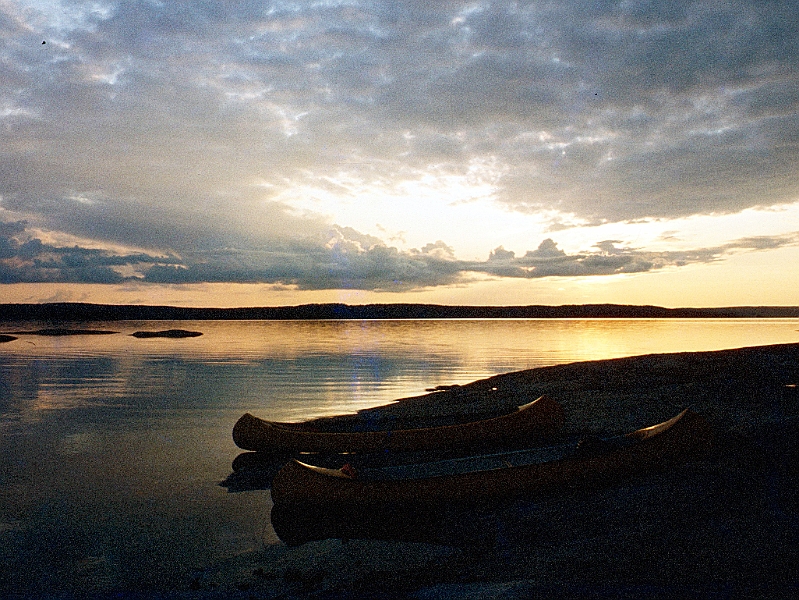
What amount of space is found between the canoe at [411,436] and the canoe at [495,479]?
14.0 ft

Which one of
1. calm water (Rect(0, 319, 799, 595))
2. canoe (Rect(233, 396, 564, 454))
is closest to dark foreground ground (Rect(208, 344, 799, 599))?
calm water (Rect(0, 319, 799, 595))

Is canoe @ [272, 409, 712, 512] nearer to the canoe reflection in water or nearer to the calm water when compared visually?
the canoe reflection in water

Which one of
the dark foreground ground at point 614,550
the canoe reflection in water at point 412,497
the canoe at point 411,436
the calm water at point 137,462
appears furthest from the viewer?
the canoe at point 411,436

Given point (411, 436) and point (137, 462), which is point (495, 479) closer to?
point (411, 436)

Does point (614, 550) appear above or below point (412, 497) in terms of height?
above

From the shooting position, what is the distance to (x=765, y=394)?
18.5 metres

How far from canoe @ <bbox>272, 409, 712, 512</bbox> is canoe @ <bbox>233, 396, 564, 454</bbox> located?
4280 millimetres

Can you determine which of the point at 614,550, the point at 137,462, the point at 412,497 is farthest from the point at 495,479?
the point at 137,462

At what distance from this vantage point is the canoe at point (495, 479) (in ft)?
31.1

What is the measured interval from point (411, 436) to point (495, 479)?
502 cm

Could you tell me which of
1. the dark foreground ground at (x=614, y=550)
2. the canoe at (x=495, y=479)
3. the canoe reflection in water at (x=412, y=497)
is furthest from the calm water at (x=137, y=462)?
the dark foreground ground at (x=614, y=550)

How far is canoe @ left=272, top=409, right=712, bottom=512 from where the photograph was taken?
9484 millimetres

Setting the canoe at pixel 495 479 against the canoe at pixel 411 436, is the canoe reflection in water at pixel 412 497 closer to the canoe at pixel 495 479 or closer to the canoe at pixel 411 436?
the canoe at pixel 495 479

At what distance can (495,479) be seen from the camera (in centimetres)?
967
